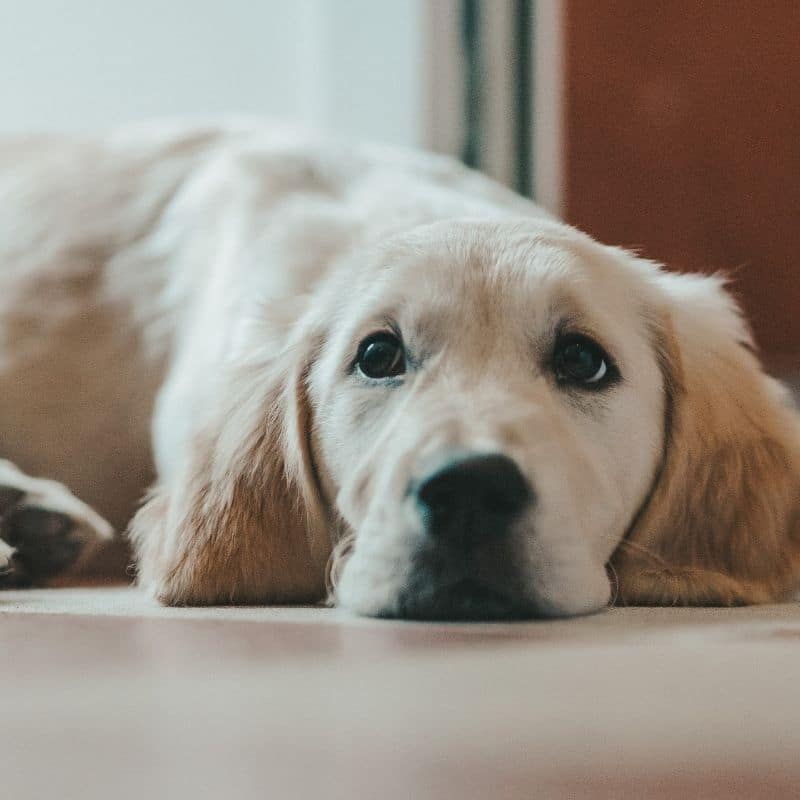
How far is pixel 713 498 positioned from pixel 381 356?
0.50 metres

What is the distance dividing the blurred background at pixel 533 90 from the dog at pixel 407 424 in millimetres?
966

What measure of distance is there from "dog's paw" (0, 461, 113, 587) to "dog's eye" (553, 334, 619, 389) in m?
0.78

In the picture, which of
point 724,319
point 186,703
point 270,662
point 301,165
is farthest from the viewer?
point 301,165

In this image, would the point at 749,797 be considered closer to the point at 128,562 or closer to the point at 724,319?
the point at 724,319

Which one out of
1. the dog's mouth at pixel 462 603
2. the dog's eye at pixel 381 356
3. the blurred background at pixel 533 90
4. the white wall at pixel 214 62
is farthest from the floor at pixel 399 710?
the white wall at pixel 214 62

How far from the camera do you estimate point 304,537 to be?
1741 millimetres

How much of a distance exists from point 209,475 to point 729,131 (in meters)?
1.98

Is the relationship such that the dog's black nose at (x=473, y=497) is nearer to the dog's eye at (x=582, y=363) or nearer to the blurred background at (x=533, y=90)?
the dog's eye at (x=582, y=363)

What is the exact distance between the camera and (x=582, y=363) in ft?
5.42

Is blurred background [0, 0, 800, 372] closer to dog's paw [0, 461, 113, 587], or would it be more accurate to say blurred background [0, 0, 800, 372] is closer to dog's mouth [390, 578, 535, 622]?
dog's paw [0, 461, 113, 587]

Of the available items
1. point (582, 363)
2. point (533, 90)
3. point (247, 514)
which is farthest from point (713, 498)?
point (533, 90)

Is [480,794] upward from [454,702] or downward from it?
upward

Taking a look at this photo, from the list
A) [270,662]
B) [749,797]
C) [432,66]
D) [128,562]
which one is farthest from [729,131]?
[749,797]

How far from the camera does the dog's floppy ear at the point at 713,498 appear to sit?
168 cm
